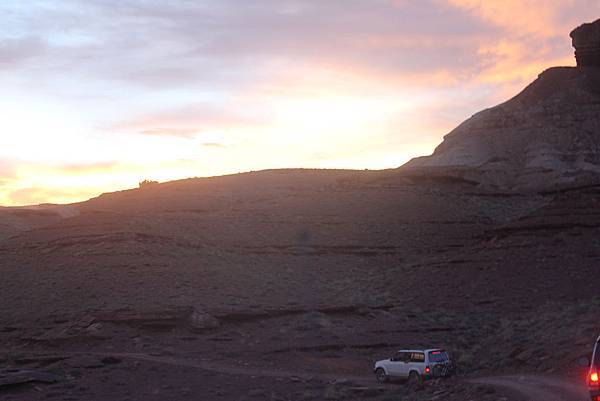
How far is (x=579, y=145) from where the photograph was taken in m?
97.1

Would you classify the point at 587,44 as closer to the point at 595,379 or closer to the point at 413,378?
the point at 413,378

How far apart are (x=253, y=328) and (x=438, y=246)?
20.9 m

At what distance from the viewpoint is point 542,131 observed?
101m

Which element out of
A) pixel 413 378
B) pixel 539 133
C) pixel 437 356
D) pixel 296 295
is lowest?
pixel 413 378

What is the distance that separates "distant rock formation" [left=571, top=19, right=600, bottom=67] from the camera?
108 metres

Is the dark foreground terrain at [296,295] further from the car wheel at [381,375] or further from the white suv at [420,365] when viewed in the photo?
the car wheel at [381,375]

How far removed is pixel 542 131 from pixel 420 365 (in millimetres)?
77297

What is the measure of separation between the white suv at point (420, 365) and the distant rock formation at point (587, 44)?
8787 centimetres

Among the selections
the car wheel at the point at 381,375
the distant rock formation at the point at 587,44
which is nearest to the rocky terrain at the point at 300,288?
the car wheel at the point at 381,375

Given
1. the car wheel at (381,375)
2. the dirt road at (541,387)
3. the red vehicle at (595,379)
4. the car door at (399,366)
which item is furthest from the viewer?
the car wheel at (381,375)

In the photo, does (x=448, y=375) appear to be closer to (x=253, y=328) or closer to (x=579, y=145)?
(x=253, y=328)

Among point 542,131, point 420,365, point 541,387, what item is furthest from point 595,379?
point 542,131

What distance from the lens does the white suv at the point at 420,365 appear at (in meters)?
29.6

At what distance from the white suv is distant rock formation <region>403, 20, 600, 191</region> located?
5134 cm
